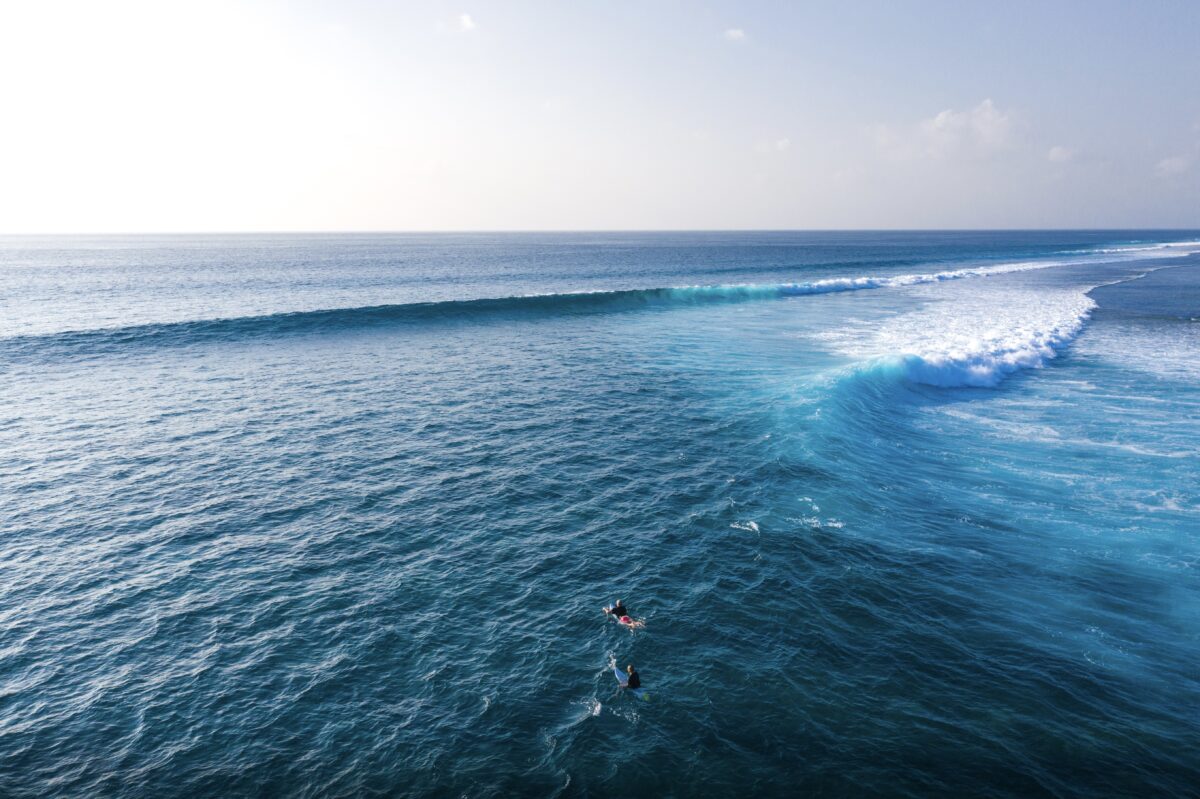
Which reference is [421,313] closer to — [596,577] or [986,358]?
[596,577]

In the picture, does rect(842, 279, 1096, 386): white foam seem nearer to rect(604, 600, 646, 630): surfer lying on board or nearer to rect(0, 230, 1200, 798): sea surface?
rect(0, 230, 1200, 798): sea surface

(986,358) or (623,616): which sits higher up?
(986,358)

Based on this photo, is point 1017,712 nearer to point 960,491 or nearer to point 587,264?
point 960,491

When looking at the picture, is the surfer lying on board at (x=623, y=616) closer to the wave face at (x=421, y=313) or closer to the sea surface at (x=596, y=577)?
the sea surface at (x=596, y=577)

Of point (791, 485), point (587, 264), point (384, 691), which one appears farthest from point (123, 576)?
point (587, 264)

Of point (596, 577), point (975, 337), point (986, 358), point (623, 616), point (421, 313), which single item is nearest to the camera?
point (623, 616)

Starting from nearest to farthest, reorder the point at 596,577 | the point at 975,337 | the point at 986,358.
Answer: the point at 596,577 → the point at 986,358 → the point at 975,337

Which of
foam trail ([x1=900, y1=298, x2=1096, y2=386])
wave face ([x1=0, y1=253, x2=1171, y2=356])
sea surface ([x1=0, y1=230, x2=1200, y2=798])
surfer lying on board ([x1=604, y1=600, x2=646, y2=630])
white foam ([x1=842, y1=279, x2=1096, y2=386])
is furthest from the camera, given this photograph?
wave face ([x1=0, y1=253, x2=1171, y2=356])

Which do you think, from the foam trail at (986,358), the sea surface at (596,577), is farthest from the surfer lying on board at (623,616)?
the foam trail at (986,358)

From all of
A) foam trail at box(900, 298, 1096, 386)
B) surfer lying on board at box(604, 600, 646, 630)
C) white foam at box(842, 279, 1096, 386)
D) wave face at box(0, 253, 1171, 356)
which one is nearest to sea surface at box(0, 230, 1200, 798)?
surfer lying on board at box(604, 600, 646, 630)

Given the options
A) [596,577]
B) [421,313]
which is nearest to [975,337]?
[596,577]
